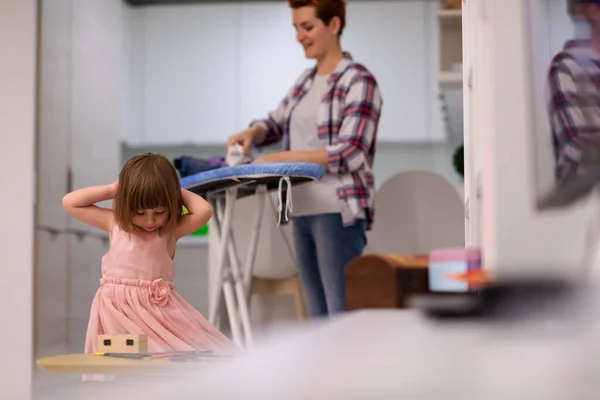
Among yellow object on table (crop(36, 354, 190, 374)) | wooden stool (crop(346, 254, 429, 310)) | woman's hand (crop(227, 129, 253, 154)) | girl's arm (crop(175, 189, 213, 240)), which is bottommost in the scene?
yellow object on table (crop(36, 354, 190, 374))

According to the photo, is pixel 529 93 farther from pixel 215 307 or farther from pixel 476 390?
pixel 215 307

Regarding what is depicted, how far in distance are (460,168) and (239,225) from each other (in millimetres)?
987

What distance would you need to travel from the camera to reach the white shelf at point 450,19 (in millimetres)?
3528

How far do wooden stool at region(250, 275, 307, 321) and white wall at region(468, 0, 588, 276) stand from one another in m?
2.37

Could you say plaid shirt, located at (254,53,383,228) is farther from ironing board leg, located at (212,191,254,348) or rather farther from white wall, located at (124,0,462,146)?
white wall, located at (124,0,462,146)

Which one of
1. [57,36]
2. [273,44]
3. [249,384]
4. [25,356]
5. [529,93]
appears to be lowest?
[25,356]

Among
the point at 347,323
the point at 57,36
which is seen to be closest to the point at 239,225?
the point at 57,36

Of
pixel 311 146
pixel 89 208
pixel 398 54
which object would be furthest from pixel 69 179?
pixel 398 54

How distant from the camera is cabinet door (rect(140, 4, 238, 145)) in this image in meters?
5.25

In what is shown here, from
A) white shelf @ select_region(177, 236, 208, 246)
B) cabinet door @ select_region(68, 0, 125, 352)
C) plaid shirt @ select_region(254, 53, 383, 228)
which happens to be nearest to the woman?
plaid shirt @ select_region(254, 53, 383, 228)

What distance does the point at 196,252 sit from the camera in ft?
15.9

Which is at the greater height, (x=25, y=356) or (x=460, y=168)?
(x=460, y=168)

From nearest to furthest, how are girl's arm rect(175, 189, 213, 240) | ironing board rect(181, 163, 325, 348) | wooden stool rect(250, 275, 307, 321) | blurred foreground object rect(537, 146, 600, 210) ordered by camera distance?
blurred foreground object rect(537, 146, 600, 210) → girl's arm rect(175, 189, 213, 240) → ironing board rect(181, 163, 325, 348) → wooden stool rect(250, 275, 307, 321)

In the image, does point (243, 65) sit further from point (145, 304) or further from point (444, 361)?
point (444, 361)
